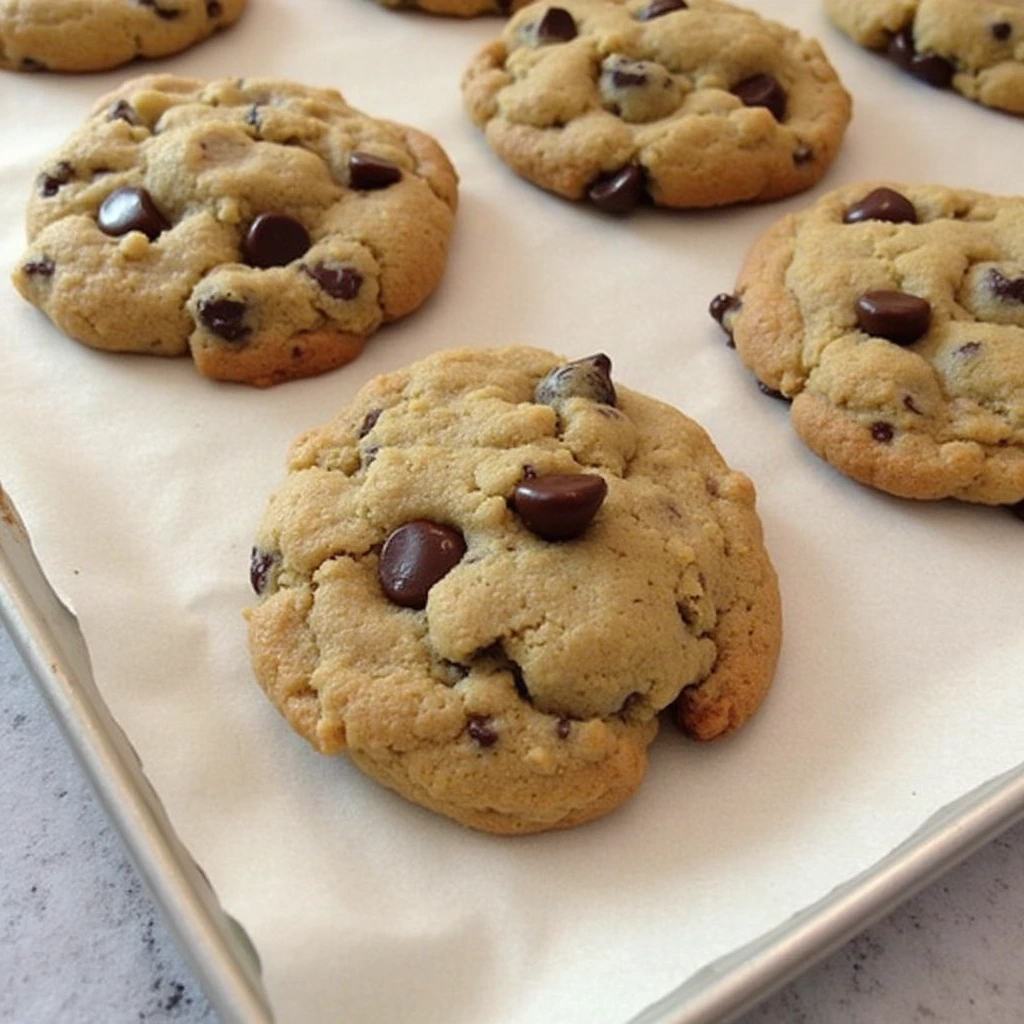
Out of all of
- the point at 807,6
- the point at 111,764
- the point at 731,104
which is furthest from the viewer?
the point at 807,6

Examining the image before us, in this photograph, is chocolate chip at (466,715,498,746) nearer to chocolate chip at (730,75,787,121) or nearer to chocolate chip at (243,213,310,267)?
chocolate chip at (243,213,310,267)

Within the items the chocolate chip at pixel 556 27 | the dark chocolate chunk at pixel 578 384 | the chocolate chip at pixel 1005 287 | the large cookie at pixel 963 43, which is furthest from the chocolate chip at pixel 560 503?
the large cookie at pixel 963 43

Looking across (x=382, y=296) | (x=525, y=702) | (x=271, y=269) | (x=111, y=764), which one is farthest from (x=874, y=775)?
(x=271, y=269)

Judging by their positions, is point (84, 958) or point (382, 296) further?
point (382, 296)

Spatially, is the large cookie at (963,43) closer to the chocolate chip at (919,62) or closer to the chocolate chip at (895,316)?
the chocolate chip at (919,62)

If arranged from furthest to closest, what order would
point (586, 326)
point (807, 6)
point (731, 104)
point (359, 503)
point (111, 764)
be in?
point (807, 6)
point (731, 104)
point (586, 326)
point (359, 503)
point (111, 764)

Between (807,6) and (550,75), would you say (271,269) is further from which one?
(807,6)

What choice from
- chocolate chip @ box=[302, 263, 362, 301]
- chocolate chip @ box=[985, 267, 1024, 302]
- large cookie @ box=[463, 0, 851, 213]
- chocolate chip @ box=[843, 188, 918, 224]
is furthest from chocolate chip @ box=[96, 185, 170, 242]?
chocolate chip @ box=[985, 267, 1024, 302]
